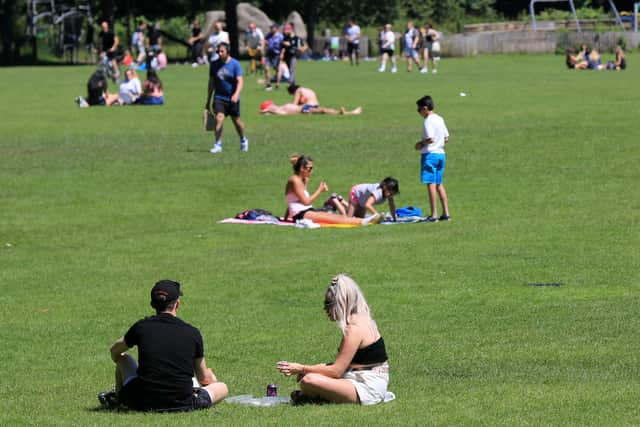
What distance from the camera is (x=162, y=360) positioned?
32.5 ft

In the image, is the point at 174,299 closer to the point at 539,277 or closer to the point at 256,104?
the point at 539,277

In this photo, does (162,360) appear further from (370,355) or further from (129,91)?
(129,91)

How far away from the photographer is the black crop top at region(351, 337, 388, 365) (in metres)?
10.3

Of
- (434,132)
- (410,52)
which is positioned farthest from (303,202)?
(410,52)

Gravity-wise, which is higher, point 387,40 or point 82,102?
point 387,40

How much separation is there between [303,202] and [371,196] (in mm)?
1168

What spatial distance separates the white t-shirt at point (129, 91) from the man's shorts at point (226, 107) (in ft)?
40.1

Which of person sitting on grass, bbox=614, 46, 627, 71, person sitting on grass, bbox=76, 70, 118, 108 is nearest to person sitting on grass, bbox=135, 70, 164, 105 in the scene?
person sitting on grass, bbox=76, 70, 118, 108

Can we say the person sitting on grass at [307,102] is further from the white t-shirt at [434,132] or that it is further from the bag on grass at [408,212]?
the white t-shirt at [434,132]

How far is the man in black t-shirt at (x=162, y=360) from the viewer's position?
9883 millimetres

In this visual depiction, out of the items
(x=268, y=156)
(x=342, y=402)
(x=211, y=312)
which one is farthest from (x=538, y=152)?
(x=342, y=402)

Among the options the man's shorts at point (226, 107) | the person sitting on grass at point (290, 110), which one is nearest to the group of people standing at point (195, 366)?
the man's shorts at point (226, 107)

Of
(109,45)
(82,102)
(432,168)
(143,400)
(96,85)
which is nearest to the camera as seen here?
(143,400)

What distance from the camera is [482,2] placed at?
96938 millimetres
